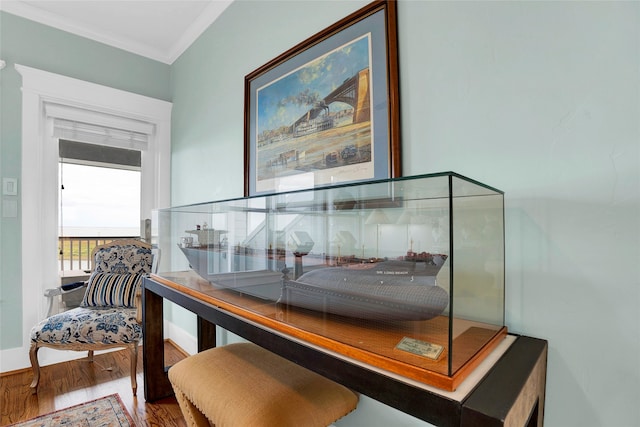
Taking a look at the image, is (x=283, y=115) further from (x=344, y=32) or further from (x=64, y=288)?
(x=64, y=288)

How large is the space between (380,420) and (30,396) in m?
2.20

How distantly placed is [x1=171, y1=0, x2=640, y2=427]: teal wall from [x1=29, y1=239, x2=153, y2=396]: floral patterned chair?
1.74 meters

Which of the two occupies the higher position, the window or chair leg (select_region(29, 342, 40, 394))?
the window

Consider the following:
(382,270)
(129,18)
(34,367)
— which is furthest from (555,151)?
(129,18)

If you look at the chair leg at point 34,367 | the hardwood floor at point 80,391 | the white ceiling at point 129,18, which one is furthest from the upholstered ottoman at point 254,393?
the white ceiling at point 129,18

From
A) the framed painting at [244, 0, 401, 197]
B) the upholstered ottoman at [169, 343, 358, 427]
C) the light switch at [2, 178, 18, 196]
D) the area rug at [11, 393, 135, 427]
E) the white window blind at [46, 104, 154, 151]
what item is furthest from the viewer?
the white window blind at [46, 104, 154, 151]

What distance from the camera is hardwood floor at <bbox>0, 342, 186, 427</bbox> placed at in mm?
1833

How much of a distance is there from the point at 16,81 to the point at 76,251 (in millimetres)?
1387

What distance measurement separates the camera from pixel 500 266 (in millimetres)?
952

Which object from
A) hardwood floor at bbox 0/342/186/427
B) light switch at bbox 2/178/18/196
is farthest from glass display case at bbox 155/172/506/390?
light switch at bbox 2/178/18/196

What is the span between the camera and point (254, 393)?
1091 mm

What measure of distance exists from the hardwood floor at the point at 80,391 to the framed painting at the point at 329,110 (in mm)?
1390

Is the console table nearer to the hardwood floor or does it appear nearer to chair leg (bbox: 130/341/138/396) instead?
the hardwood floor

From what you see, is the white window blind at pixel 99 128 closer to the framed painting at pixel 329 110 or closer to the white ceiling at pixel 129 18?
the white ceiling at pixel 129 18
